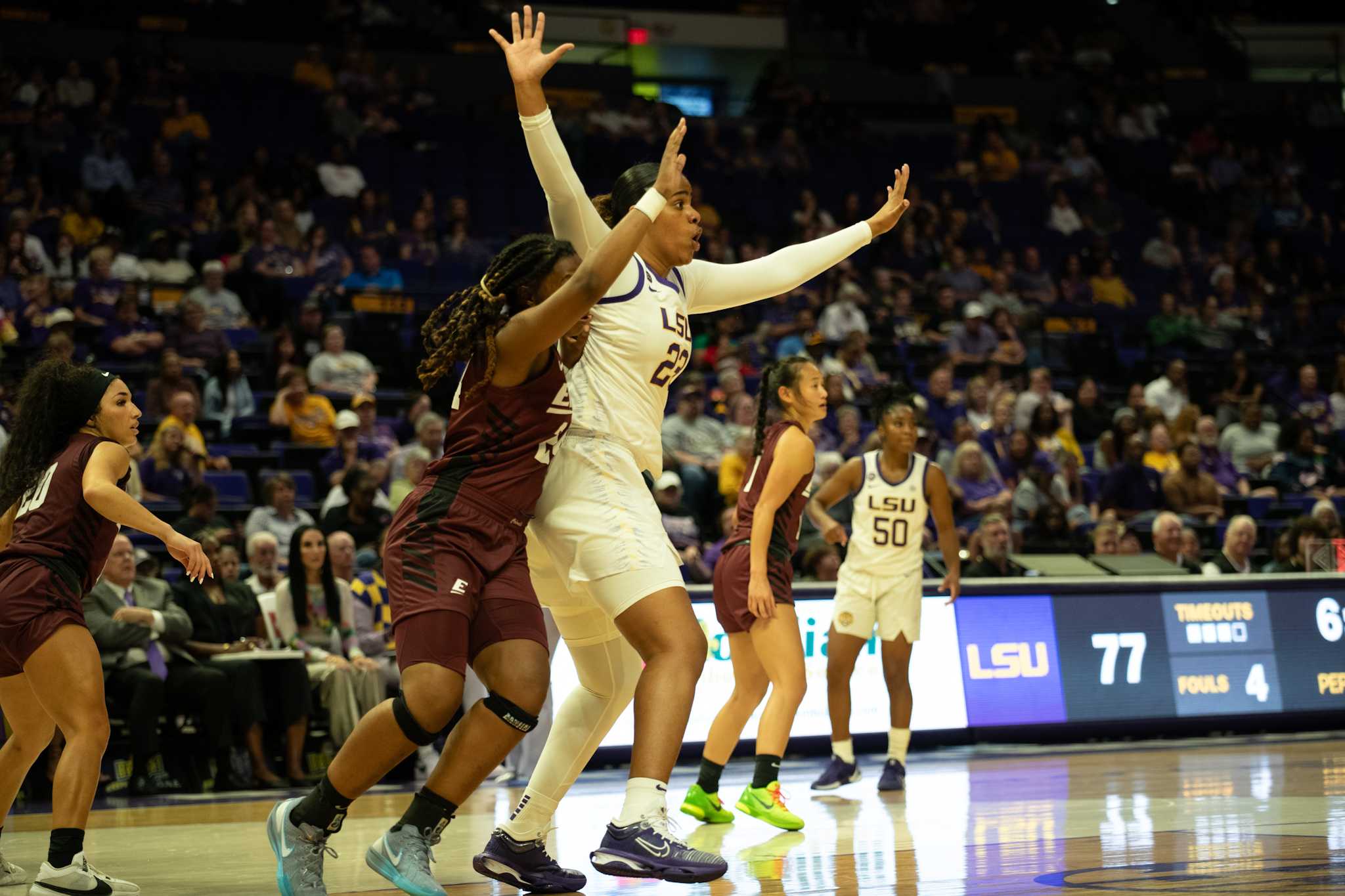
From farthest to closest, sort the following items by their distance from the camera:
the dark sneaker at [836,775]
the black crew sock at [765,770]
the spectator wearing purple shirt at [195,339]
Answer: the spectator wearing purple shirt at [195,339] < the dark sneaker at [836,775] < the black crew sock at [765,770]

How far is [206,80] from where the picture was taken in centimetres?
1886

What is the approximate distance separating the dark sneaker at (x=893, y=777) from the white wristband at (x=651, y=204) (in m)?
4.60

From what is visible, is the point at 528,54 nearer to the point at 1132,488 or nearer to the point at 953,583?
the point at 953,583

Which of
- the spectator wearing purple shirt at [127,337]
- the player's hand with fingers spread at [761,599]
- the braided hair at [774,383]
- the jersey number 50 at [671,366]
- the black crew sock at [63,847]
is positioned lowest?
the black crew sock at [63,847]

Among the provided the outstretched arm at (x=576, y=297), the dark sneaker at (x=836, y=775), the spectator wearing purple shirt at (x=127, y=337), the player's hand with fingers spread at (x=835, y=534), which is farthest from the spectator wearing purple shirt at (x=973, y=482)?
the outstretched arm at (x=576, y=297)

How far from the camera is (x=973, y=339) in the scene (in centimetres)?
1756

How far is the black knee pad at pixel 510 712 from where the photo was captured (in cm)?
439

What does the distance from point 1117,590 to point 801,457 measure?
15.9 ft

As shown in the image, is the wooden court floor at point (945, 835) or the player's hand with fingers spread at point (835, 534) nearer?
the wooden court floor at point (945, 835)

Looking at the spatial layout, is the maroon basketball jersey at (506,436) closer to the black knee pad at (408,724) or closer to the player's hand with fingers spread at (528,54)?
the black knee pad at (408,724)

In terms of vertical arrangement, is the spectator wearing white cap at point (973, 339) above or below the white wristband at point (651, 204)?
above

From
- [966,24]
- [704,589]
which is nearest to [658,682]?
[704,589]

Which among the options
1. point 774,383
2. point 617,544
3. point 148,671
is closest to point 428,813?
point 617,544

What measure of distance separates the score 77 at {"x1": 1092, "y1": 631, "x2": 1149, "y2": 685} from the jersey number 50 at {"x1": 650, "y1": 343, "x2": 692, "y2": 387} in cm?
694
